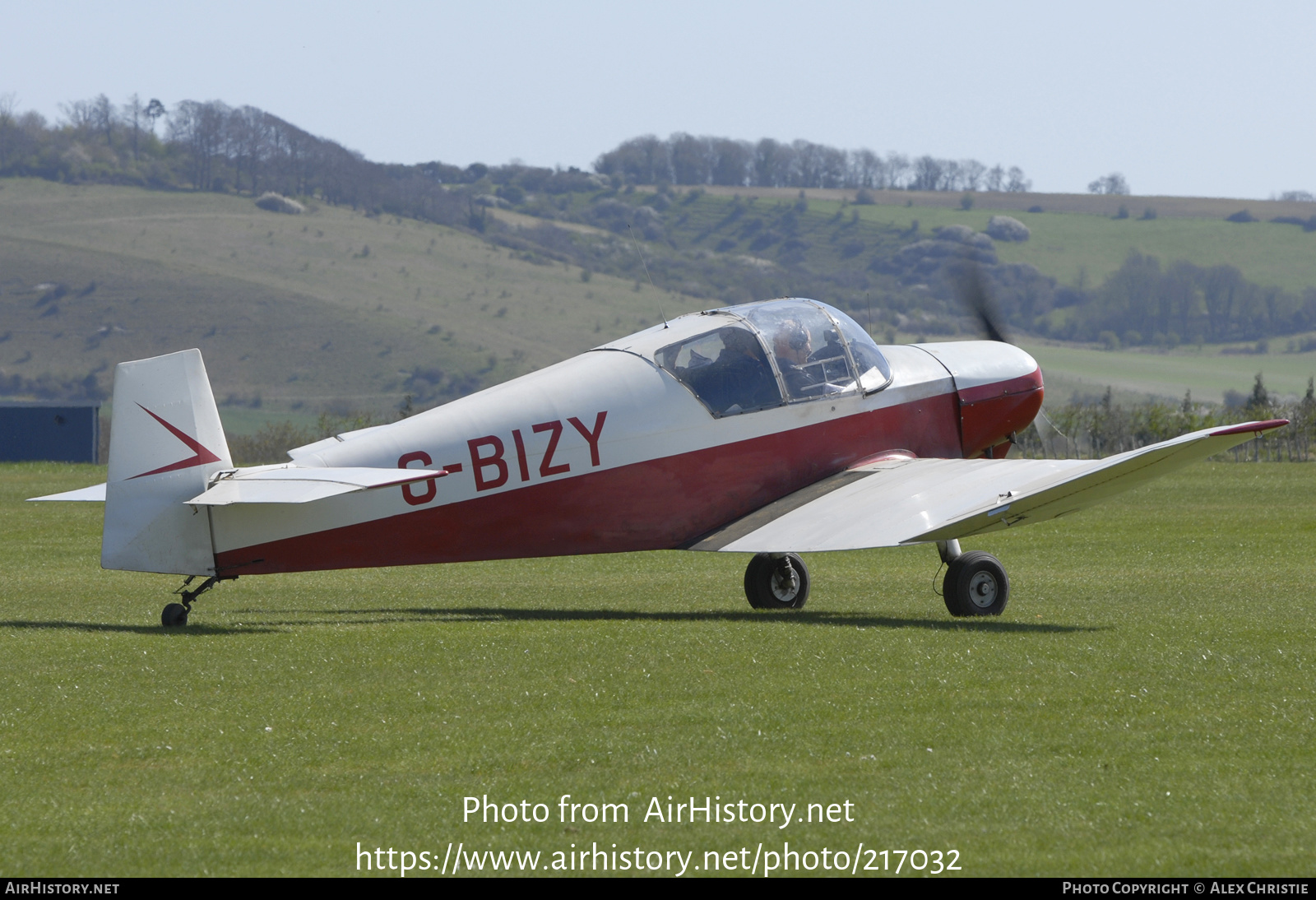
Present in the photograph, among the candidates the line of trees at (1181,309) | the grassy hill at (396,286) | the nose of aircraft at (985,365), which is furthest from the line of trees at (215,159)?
the nose of aircraft at (985,365)

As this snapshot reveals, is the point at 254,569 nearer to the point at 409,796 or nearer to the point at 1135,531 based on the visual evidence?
the point at 409,796

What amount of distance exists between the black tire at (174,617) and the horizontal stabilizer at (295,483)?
3.23ft

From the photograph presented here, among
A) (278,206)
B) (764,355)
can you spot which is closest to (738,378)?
(764,355)

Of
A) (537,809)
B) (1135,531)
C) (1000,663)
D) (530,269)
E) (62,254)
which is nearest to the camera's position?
(537,809)

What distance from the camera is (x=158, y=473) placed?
9.23 metres

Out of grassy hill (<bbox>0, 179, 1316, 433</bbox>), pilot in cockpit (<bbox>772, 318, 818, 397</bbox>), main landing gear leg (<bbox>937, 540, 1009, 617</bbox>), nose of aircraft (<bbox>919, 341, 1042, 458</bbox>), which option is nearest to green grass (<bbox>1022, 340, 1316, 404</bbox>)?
grassy hill (<bbox>0, 179, 1316, 433</bbox>)

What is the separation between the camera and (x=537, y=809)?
5.17m

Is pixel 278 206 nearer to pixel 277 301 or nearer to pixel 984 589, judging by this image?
pixel 277 301

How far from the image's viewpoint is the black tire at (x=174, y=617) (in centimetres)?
977

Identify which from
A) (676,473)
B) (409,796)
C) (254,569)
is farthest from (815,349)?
(409,796)

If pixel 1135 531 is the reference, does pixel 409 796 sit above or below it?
above

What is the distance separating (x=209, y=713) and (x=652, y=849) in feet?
9.90

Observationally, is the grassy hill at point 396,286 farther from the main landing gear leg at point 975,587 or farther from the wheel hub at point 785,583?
the main landing gear leg at point 975,587

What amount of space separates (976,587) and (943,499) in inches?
39.3
